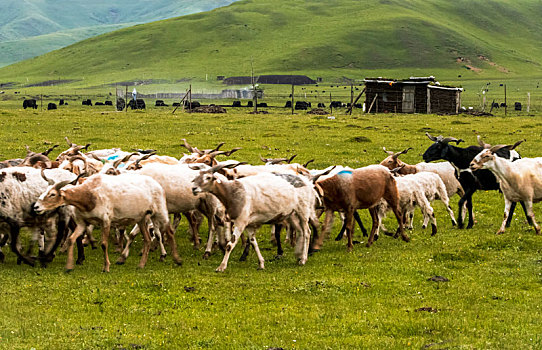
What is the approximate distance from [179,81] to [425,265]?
112884 mm

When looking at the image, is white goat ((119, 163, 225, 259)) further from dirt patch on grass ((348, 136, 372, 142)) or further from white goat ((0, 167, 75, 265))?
dirt patch on grass ((348, 136, 372, 142))

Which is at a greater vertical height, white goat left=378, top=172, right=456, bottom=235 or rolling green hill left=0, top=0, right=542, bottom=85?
rolling green hill left=0, top=0, right=542, bottom=85

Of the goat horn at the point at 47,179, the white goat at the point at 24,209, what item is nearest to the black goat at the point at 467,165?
the white goat at the point at 24,209

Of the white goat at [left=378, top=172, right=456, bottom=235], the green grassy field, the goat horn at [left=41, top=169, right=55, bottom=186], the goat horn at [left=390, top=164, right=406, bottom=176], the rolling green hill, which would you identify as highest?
the rolling green hill

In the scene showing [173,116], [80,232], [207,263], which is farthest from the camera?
[173,116]

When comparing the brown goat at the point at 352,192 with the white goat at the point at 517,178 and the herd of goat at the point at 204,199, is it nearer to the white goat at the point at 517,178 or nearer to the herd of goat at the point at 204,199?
the herd of goat at the point at 204,199

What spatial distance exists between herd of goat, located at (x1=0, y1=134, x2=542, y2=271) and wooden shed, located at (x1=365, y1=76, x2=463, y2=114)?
4284 centimetres

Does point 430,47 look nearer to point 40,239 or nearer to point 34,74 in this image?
point 34,74

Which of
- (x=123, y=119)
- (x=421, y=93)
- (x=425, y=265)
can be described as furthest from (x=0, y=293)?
(x=421, y=93)

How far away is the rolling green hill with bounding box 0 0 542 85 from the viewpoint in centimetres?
14025

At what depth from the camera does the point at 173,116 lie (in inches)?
1769

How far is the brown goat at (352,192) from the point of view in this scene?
1359 cm

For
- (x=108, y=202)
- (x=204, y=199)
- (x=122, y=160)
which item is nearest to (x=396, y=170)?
(x=204, y=199)

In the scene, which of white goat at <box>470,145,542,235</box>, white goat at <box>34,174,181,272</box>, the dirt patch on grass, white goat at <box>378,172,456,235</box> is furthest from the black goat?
the dirt patch on grass
